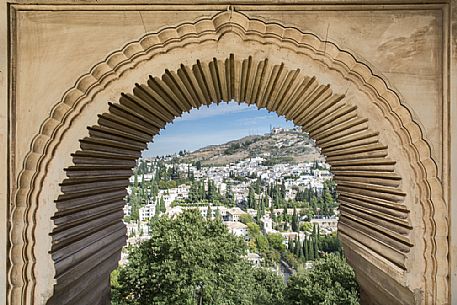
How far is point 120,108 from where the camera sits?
8.32 ft

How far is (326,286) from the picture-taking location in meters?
13.0

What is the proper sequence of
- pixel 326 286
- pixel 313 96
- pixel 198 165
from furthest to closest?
pixel 198 165 < pixel 326 286 < pixel 313 96

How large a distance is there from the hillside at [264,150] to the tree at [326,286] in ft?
121

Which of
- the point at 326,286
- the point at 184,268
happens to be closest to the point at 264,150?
the point at 326,286

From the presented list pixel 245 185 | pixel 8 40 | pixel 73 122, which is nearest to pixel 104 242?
pixel 73 122

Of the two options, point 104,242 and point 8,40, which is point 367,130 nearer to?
point 104,242

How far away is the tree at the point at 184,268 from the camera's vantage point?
1055 centimetres

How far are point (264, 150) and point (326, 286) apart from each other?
135 ft

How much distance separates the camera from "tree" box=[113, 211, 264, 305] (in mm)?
10555

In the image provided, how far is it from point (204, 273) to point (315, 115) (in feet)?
28.8

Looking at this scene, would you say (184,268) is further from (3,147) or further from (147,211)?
(147,211)

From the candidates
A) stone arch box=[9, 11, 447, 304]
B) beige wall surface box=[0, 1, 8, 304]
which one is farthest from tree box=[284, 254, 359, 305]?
beige wall surface box=[0, 1, 8, 304]

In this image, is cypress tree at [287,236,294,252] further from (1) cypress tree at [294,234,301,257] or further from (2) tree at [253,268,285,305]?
(2) tree at [253,268,285,305]

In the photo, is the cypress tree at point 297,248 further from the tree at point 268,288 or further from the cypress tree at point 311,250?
the tree at point 268,288
